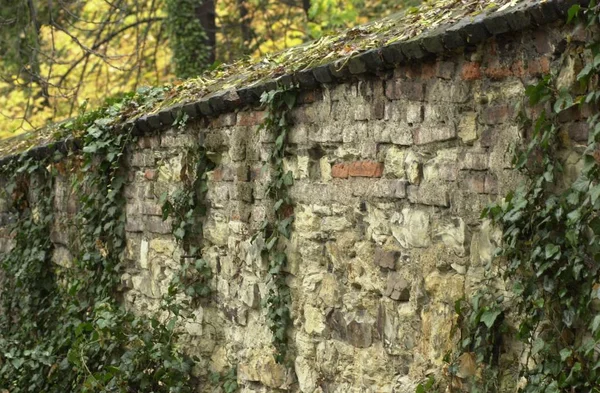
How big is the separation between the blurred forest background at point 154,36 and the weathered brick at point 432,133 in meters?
8.62

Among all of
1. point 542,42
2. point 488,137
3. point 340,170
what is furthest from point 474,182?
point 340,170

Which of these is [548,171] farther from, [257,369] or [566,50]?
[257,369]

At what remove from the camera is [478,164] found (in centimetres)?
409

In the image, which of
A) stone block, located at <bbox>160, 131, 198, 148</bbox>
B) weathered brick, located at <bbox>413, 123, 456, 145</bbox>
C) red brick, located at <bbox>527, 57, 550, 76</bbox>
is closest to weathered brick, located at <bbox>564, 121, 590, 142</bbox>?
red brick, located at <bbox>527, 57, 550, 76</bbox>

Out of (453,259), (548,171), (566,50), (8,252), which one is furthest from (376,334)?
(8,252)

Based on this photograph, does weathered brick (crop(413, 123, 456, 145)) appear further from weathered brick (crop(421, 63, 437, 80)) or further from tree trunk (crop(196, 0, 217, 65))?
tree trunk (crop(196, 0, 217, 65))

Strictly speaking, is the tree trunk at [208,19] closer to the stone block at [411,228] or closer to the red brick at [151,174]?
the red brick at [151,174]

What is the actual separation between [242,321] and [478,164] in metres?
2.29

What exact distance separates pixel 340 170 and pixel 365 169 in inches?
8.9

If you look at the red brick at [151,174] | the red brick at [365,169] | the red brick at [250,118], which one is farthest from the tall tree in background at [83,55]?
the red brick at [365,169]

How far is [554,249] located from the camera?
145 inches

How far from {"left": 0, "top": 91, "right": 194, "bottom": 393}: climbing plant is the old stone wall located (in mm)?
417

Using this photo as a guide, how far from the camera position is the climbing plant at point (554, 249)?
139 inches

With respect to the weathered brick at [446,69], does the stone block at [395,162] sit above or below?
below
